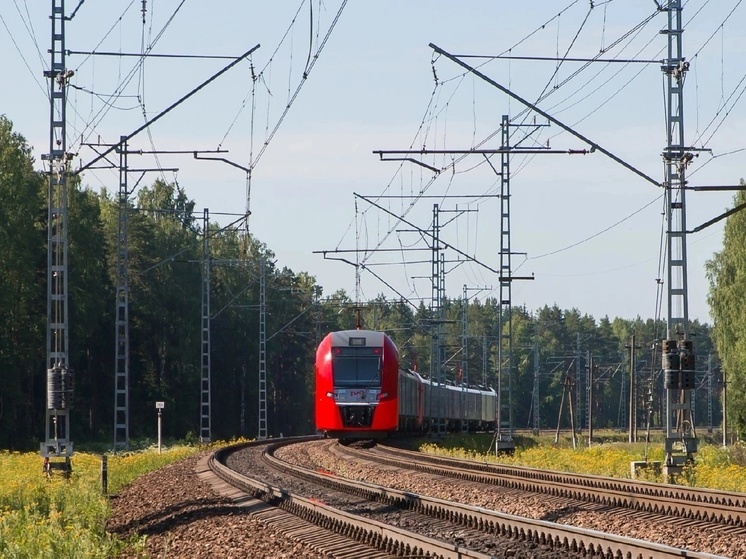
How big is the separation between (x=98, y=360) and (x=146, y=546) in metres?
65.2

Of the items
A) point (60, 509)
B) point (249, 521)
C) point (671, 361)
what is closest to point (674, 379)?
point (671, 361)

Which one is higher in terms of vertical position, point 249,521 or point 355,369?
point 355,369

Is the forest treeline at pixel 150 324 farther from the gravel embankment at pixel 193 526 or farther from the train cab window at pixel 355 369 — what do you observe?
the gravel embankment at pixel 193 526

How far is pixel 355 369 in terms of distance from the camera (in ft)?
120

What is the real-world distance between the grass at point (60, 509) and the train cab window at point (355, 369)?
6.51 metres

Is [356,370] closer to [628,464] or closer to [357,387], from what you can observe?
[357,387]

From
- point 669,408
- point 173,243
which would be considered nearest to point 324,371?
point 669,408

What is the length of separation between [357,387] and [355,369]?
0.51 metres

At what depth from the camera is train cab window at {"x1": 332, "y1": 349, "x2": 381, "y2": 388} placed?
120 ft

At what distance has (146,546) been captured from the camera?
13914 mm

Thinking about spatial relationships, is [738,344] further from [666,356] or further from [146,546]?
[146,546]

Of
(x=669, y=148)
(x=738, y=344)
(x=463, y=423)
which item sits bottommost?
(x=463, y=423)

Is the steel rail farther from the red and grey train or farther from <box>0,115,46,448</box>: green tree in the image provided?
<box>0,115,46,448</box>: green tree

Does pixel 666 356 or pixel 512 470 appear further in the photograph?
pixel 512 470
